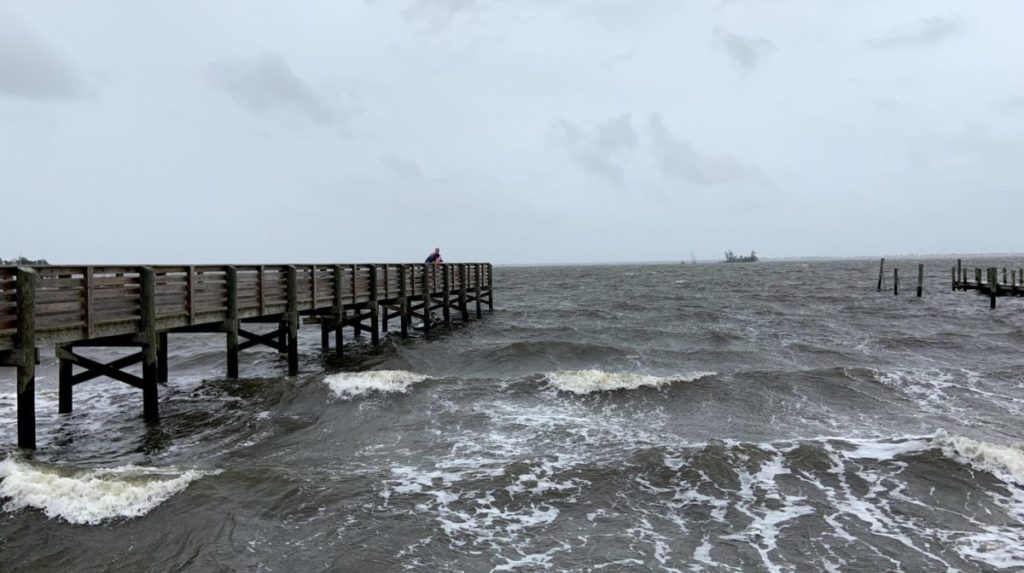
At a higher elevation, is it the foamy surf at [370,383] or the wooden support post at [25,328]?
the wooden support post at [25,328]

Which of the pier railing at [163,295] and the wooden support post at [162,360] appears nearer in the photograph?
the pier railing at [163,295]

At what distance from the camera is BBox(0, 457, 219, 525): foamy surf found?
7180mm

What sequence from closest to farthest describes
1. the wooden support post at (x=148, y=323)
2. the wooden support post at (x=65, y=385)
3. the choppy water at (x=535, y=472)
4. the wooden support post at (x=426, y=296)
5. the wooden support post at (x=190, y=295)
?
the choppy water at (x=535, y=472) → the wooden support post at (x=148, y=323) → the wooden support post at (x=65, y=385) → the wooden support post at (x=190, y=295) → the wooden support post at (x=426, y=296)

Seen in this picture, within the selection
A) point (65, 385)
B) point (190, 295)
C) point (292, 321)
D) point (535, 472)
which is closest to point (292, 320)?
point (292, 321)

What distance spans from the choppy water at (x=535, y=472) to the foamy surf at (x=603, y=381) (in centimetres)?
8

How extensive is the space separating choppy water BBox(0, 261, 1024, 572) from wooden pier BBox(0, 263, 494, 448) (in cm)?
105

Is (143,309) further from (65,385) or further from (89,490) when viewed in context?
(89,490)

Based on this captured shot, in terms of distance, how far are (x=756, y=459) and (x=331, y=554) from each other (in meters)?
6.28

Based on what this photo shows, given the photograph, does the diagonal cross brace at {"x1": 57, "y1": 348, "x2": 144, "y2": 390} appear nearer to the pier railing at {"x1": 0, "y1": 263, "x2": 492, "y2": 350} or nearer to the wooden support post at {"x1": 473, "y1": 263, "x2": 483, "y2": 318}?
the pier railing at {"x1": 0, "y1": 263, "x2": 492, "y2": 350}

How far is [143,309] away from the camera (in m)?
11.4

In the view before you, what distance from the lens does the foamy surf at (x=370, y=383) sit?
13.9 metres

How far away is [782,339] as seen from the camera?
23219mm

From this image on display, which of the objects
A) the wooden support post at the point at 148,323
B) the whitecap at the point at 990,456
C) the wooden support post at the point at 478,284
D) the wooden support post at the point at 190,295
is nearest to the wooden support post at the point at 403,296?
the wooden support post at the point at 478,284

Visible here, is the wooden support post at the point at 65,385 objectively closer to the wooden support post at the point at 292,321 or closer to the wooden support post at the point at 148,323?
the wooden support post at the point at 148,323
